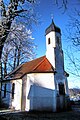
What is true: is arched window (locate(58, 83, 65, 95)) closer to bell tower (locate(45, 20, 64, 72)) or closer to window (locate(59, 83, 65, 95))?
window (locate(59, 83, 65, 95))

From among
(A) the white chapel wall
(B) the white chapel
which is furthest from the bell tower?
(A) the white chapel wall

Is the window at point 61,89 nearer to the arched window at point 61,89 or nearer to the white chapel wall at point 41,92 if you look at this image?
the arched window at point 61,89

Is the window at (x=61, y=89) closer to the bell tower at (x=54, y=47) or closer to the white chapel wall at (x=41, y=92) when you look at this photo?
the white chapel wall at (x=41, y=92)

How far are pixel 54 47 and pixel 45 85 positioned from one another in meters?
5.96

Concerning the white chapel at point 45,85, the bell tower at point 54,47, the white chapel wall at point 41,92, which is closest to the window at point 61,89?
the white chapel at point 45,85

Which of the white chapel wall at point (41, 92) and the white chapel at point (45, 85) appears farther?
the white chapel at point (45, 85)

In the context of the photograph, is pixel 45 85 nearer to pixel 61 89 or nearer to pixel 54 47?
pixel 61 89

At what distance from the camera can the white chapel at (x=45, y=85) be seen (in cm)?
2105

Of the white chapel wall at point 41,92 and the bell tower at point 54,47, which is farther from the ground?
the bell tower at point 54,47

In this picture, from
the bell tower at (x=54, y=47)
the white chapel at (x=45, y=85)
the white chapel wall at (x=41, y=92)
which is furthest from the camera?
the bell tower at (x=54, y=47)

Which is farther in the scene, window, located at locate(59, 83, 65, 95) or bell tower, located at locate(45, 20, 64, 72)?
bell tower, located at locate(45, 20, 64, 72)

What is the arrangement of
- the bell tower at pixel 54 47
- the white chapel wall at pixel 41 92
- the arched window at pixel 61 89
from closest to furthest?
the white chapel wall at pixel 41 92 → the arched window at pixel 61 89 → the bell tower at pixel 54 47

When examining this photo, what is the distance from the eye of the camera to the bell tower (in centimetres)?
2349

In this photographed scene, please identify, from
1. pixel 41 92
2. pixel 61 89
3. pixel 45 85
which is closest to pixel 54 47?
pixel 45 85
